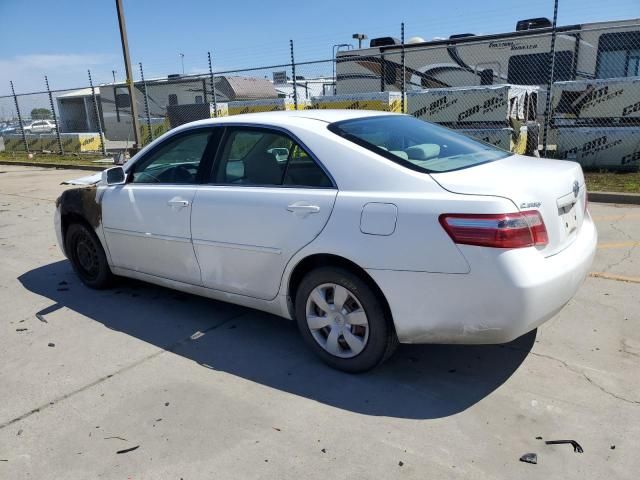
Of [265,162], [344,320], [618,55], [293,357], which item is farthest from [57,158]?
[344,320]

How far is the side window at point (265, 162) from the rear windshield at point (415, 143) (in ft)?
0.96

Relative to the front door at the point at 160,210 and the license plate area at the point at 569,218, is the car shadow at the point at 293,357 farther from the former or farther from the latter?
the license plate area at the point at 569,218

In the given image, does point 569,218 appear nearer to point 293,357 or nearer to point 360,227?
point 360,227

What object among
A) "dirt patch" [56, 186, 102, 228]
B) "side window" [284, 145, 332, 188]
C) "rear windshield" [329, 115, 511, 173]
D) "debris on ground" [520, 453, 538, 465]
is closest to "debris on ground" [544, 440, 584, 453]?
"debris on ground" [520, 453, 538, 465]

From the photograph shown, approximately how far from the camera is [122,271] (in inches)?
179

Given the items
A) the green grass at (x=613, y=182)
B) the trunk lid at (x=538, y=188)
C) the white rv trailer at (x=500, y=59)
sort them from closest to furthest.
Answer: the trunk lid at (x=538, y=188) < the green grass at (x=613, y=182) < the white rv trailer at (x=500, y=59)

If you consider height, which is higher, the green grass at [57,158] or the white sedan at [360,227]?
the white sedan at [360,227]

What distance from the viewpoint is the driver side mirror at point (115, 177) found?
4.27 m

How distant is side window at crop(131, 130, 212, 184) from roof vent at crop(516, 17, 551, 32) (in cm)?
1466

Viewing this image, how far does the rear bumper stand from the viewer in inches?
101

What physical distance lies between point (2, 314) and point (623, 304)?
16.8 feet

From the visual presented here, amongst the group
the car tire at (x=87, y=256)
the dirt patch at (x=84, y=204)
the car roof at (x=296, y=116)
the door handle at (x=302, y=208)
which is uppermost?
the car roof at (x=296, y=116)

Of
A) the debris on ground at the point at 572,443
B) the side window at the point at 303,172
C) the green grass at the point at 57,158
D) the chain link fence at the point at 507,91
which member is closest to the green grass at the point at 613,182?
the chain link fence at the point at 507,91

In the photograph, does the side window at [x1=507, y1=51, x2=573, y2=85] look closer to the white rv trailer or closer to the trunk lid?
the white rv trailer
